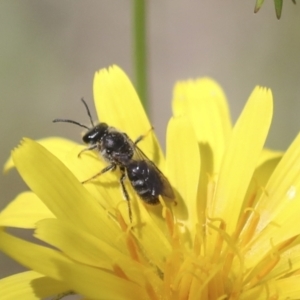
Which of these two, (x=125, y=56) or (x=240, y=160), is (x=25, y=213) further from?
(x=125, y=56)

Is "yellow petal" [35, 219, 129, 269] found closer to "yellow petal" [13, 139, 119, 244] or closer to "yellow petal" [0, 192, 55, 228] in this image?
"yellow petal" [13, 139, 119, 244]

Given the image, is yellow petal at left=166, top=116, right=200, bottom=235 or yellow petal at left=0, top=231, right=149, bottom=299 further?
yellow petal at left=166, top=116, right=200, bottom=235

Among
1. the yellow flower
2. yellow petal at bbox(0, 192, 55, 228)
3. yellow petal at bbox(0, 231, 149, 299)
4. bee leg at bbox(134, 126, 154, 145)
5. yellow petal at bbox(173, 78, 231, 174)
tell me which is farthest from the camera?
yellow petal at bbox(173, 78, 231, 174)

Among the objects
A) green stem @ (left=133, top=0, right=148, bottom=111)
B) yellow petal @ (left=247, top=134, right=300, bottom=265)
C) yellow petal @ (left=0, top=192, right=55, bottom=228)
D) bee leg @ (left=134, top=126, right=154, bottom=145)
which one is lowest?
yellow petal @ (left=247, top=134, right=300, bottom=265)

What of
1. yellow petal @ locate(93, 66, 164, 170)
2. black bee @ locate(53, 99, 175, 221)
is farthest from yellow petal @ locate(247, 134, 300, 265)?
yellow petal @ locate(93, 66, 164, 170)

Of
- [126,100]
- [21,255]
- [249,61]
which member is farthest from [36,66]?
[21,255]

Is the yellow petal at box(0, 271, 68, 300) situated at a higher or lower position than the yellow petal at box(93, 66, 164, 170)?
lower

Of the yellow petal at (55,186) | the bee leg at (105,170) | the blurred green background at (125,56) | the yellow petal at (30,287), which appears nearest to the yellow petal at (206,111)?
the bee leg at (105,170)

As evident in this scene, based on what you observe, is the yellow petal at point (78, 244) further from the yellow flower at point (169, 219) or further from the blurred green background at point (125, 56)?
the blurred green background at point (125, 56)
